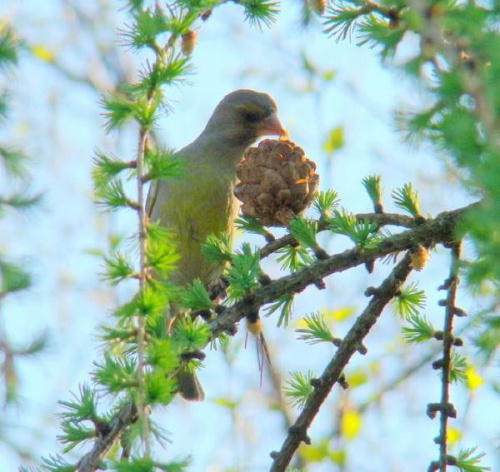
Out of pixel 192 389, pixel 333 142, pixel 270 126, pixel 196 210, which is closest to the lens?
pixel 196 210

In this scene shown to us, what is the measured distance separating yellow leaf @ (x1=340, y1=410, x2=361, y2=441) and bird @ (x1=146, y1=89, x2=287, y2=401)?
126 cm

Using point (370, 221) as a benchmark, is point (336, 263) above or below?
below

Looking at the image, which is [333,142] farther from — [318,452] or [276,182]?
[276,182]

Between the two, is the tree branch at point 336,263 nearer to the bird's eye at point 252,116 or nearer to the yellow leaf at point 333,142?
the bird's eye at point 252,116

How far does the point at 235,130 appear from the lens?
4445mm

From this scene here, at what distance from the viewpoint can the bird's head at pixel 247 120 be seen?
4.41 m

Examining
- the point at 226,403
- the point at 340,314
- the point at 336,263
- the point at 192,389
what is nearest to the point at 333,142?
the point at 340,314

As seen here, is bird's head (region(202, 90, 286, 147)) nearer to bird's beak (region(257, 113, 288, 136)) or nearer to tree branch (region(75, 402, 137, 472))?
bird's beak (region(257, 113, 288, 136))

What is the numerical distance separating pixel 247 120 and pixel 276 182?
6.02 feet

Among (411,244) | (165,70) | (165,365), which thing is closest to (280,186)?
(411,244)

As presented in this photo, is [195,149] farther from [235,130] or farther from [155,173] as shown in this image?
[155,173]

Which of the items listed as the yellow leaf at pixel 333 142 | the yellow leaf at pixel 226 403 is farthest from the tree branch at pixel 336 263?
the yellow leaf at pixel 333 142

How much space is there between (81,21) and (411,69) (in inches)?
300

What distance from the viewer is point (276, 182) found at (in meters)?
2.67
